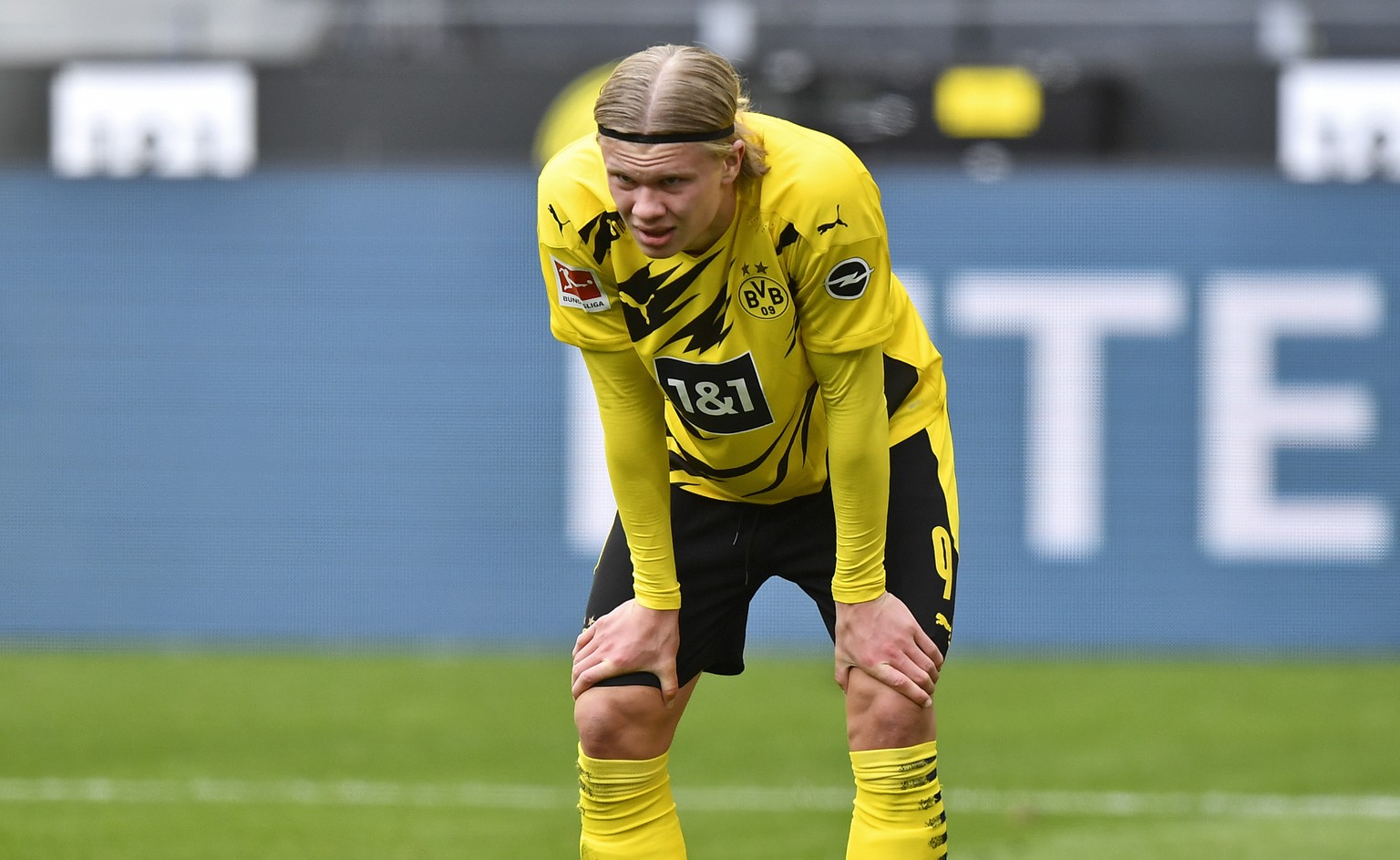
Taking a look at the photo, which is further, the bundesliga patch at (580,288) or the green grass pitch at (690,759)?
the green grass pitch at (690,759)

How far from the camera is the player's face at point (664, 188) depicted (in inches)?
114

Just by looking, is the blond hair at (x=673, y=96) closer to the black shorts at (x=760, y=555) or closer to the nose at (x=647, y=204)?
the nose at (x=647, y=204)

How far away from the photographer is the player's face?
2895mm

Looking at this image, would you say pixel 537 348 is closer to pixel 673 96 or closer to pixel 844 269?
pixel 844 269

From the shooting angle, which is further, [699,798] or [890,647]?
[699,798]

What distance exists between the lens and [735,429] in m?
3.33

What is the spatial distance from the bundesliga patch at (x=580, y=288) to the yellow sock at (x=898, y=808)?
935mm

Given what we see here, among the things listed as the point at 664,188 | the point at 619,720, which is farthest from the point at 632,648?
the point at 664,188

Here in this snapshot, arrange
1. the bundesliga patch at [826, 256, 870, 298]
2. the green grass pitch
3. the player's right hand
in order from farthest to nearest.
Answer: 1. the green grass pitch
2. the player's right hand
3. the bundesliga patch at [826, 256, 870, 298]

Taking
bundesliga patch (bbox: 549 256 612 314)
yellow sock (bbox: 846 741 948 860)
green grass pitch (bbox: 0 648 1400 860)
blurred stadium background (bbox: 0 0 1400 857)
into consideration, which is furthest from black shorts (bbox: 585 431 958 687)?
blurred stadium background (bbox: 0 0 1400 857)

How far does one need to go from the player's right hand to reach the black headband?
931 mm

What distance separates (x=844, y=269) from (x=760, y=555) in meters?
0.71

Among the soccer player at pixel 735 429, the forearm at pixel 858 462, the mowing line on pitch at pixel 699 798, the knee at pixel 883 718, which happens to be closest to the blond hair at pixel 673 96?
the soccer player at pixel 735 429

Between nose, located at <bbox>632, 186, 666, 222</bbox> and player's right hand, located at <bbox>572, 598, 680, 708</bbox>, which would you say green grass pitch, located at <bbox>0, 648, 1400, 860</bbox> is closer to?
player's right hand, located at <bbox>572, 598, 680, 708</bbox>
